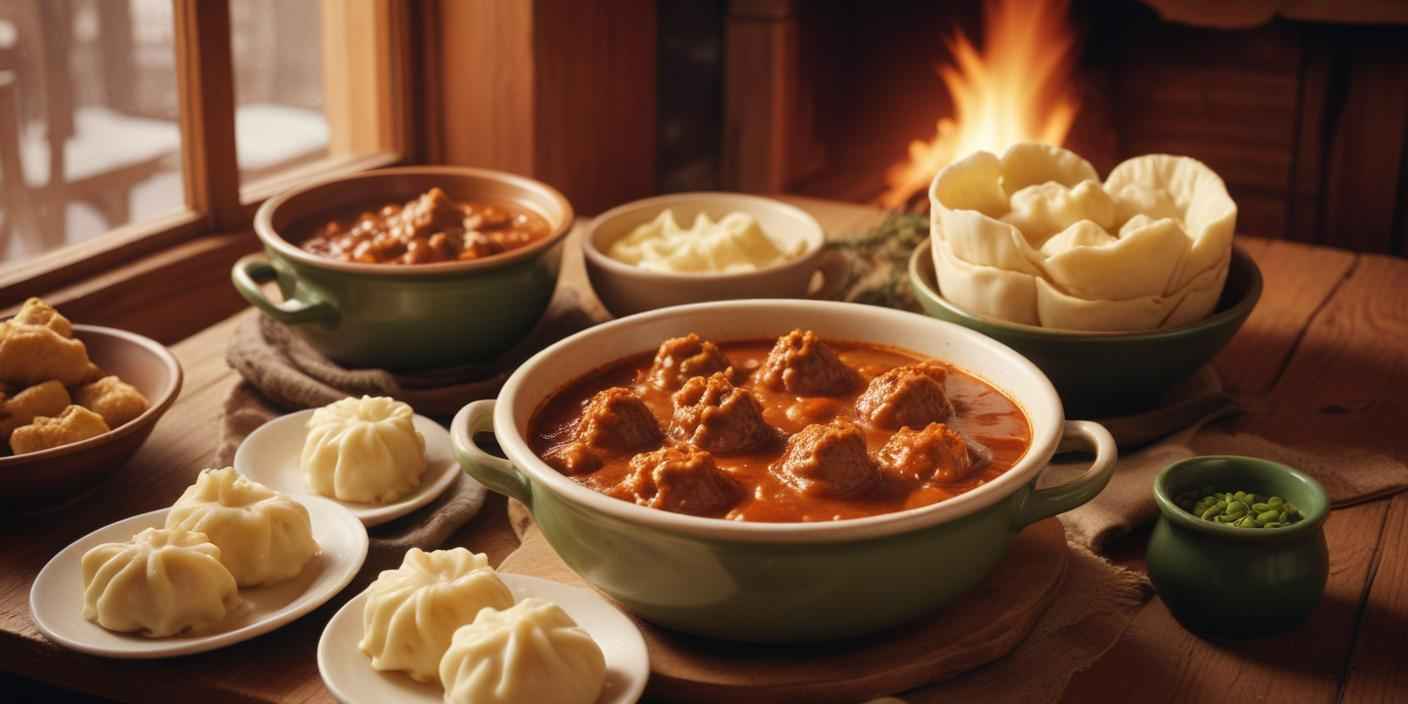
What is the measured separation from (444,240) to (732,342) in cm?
48

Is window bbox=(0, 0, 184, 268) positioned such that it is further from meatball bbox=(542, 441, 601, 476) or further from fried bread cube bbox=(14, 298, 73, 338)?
meatball bbox=(542, 441, 601, 476)

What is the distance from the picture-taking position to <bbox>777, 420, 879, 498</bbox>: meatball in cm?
131

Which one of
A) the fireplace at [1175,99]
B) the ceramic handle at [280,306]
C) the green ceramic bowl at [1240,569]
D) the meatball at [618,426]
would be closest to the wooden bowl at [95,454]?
the ceramic handle at [280,306]

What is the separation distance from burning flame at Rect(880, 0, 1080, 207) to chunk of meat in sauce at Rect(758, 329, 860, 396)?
208 cm

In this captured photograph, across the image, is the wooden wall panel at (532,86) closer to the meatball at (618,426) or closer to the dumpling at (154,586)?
the meatball at (618,426)

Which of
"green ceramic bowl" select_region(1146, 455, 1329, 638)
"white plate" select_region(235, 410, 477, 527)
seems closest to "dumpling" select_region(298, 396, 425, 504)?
"white plate" select_region(235, 410, 477, 527)

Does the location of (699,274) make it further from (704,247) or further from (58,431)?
(58,431)

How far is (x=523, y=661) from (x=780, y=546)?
9.0 inches

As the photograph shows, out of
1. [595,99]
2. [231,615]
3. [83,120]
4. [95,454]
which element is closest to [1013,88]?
[595,99]

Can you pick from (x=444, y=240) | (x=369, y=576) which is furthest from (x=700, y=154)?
(x=369, y=576)

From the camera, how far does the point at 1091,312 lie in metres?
1.69

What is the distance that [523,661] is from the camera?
1149mm

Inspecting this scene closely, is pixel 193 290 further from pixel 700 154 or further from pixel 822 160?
pixel 822 160

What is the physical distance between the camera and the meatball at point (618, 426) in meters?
1.41
